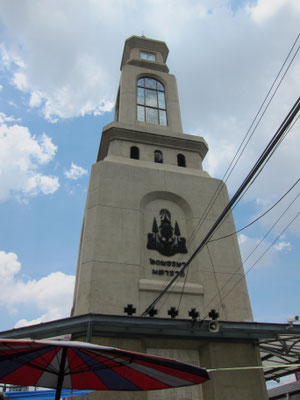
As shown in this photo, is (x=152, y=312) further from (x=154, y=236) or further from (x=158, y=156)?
(x=158, y=156)

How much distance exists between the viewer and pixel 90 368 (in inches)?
267

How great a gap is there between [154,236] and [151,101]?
1273 cm

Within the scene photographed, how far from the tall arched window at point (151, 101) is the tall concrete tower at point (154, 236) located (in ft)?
3.32

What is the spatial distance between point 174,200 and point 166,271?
4466 mm

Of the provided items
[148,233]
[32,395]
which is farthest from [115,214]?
[32,395]

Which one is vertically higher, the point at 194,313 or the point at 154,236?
the point at 154,236

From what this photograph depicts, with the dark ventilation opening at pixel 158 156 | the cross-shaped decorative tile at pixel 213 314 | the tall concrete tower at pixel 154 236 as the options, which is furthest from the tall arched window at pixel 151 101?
the cross-shaped decorative tile at pixel 213 314

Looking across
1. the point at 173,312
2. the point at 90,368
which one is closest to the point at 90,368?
the point at 90,368

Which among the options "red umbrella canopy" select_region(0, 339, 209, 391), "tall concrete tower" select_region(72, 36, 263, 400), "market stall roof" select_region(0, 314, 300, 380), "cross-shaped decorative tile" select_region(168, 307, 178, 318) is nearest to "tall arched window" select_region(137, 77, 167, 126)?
"tall concrete tower" select_region(72, 36, 263, 400)

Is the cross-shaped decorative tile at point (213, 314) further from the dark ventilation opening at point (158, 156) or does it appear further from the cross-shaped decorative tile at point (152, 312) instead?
the dark ventilation opening at point (158, 156)

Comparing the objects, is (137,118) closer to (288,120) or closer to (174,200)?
(174,200)

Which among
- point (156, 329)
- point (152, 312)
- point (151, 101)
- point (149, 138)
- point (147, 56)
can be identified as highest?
point (147, 56)

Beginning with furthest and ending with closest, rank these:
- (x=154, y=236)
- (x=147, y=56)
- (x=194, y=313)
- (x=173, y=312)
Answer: (x=147, y=56) < (x=154, y=236) < (x=194, y=313) < (x=173, y=312)

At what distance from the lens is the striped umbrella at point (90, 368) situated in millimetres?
5461
